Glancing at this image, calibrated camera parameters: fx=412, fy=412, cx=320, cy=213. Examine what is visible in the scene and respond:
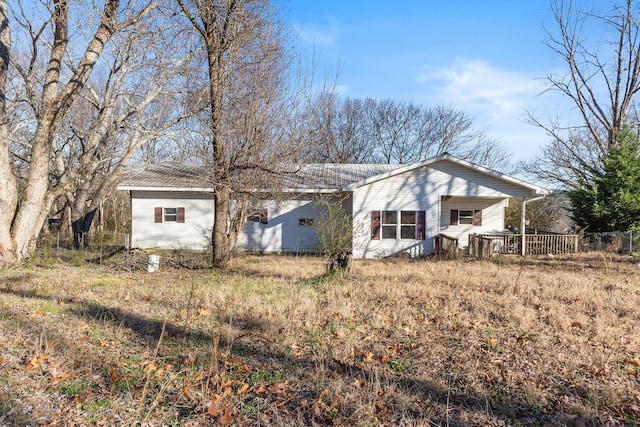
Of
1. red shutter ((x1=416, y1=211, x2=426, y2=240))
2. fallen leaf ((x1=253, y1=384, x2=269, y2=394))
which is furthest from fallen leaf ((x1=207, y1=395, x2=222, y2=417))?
red shutter ((x1=416, y1=211, x2=426, y2=240))

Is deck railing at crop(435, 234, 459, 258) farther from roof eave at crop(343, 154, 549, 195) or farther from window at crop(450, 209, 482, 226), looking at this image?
window at crop(450, 209, 482, 226)

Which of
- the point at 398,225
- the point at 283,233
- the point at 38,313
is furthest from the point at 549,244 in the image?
the point at 38,313

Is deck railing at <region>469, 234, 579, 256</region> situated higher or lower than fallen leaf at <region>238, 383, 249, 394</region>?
higher

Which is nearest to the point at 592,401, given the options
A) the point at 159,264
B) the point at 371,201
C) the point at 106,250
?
the point at 159,264

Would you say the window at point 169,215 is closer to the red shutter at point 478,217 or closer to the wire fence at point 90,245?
the wire fence at point 90,245

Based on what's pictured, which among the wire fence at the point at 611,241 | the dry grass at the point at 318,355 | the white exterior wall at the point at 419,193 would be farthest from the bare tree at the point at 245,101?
the wire fence at the point at 611,241

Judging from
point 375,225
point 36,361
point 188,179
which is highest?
point 188,179

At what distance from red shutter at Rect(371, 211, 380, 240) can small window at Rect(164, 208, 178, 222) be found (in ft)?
30.2

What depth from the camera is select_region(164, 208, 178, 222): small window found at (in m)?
19.4

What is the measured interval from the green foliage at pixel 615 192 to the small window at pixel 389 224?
8273 mm

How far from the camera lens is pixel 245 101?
35.2 ft

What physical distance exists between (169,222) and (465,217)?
14.1m

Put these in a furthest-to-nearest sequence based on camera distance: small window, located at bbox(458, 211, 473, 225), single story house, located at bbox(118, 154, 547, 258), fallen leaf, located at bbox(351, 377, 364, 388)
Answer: small window, located at bbox(458, 211, 473, 225) < single story house, located at bbox(118, 154, 547, 258) < fallen leaf, located at bbox(351, 377, 364, 388)

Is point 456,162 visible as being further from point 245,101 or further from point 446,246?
point 245,101
